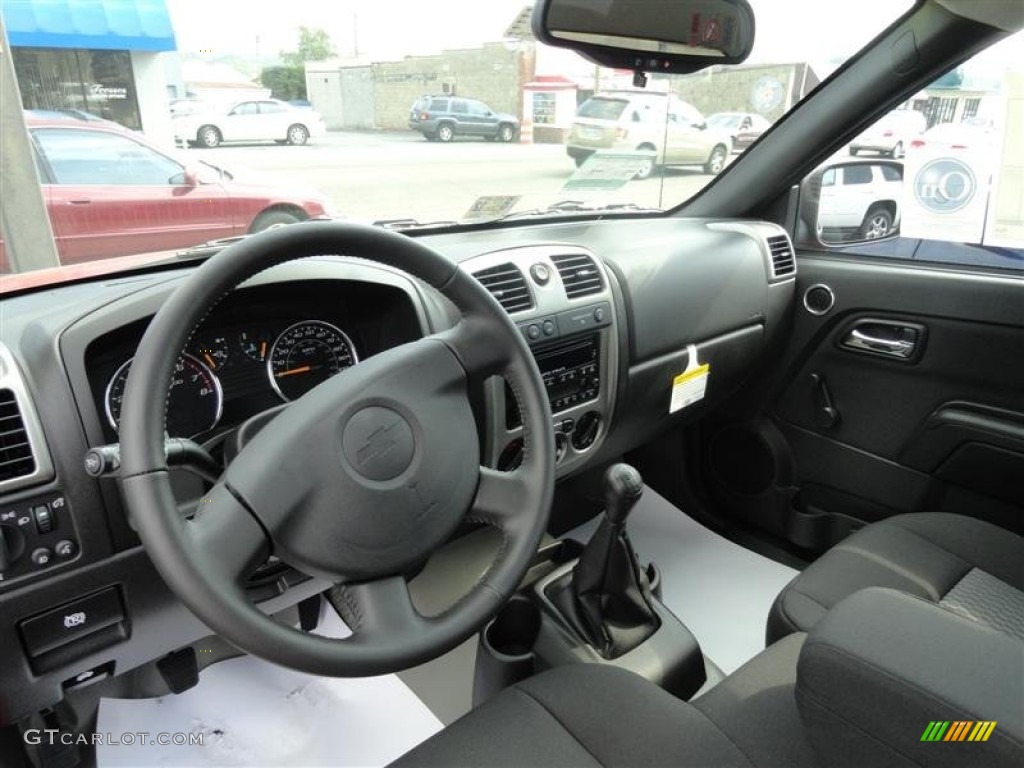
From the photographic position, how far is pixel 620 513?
1617mm

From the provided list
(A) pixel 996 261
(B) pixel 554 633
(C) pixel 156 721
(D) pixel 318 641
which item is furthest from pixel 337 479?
(A) pixel 996 261

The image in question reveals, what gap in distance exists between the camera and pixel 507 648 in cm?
172

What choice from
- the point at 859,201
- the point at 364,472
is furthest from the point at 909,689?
the point at 859,201

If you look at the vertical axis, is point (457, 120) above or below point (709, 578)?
above

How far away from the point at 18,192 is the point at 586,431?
1269 mm

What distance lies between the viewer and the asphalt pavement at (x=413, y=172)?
161cm

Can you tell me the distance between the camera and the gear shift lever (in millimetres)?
1674

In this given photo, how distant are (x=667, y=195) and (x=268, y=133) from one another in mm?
1285

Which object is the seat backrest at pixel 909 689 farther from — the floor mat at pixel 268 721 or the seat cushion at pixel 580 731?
the floor mat at pixel 268 721

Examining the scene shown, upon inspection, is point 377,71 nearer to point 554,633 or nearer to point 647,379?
point 647,379

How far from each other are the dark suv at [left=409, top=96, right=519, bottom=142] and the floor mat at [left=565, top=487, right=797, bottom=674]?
1.36 metres

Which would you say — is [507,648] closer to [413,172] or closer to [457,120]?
[413,172]

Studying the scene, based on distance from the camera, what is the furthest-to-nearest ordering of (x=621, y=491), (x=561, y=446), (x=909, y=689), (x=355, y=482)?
(x=561, y=446)
(x=621, y=491)
(x=355, y=482)
(x=909, y=689)

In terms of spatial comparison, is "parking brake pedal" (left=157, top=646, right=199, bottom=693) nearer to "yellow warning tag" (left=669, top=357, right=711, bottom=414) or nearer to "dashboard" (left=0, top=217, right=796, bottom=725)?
"dashboard" (left=0, top=217, right=796, bottom=725)
